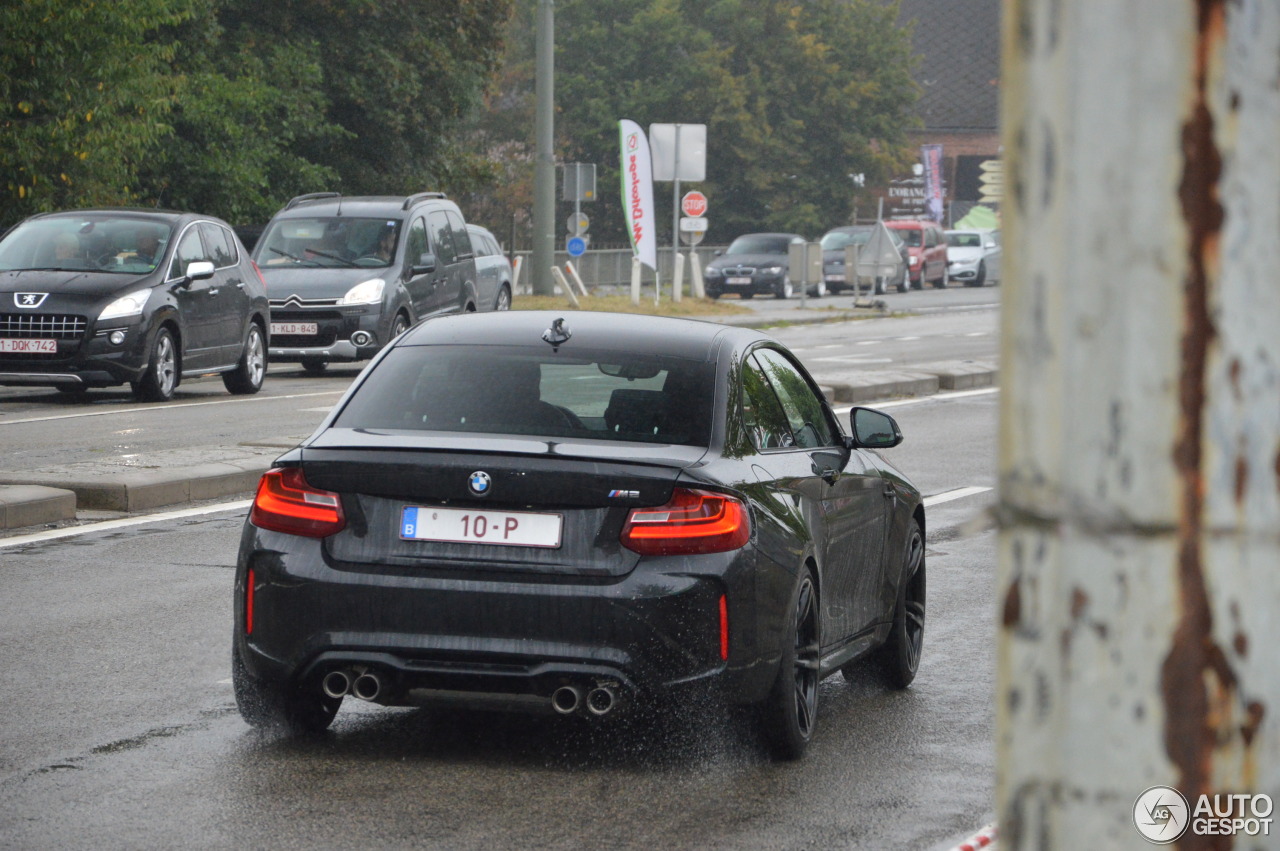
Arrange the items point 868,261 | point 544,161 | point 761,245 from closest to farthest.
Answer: point 544,161, point 868,261, point 761,245

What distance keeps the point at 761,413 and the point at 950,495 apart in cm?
710

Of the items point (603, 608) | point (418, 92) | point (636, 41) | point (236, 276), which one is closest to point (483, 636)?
point (603, 608)

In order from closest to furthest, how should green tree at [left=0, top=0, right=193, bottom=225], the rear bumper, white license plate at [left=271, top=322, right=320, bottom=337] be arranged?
the rear bumper, white license plate at [left=271, top=322, right=320, bottom=337], green tree at [left=0, top=0, right=193, bottom=225]

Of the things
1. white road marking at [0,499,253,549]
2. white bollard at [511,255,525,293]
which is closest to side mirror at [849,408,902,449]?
white road marking at [0,499,253,549]

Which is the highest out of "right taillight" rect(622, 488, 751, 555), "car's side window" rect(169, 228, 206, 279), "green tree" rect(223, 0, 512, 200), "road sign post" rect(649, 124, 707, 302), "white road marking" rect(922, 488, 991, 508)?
"green tree" rect(223, 0, 512, 200)

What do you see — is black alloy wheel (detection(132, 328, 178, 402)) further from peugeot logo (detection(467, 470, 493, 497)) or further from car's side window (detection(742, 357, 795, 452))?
peugeot logo (detection(467, 470, 493, 497))

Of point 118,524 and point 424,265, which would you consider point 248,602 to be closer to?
point 118,524

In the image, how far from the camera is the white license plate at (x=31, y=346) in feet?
58.7

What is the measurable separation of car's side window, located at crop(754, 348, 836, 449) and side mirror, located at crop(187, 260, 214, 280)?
12.5 m

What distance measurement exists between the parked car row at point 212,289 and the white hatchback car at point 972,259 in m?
39.8

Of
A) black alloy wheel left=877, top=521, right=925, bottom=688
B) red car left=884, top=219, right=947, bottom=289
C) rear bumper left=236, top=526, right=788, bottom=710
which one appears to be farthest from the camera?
red car left=884, top=219, right=947, bottom=289
